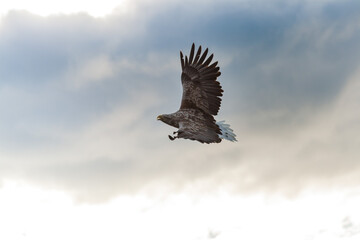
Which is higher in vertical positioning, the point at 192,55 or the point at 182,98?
the point at 192,55

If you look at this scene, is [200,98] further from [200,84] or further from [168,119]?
[168,119]

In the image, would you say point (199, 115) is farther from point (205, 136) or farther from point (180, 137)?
point (180, 137)

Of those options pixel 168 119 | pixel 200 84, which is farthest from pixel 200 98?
pixel 168 119

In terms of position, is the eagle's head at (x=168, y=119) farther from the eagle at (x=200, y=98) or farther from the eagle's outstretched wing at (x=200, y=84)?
the eagle's outstretched wing at (x=200, y=84)

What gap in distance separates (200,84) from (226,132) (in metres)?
2.42

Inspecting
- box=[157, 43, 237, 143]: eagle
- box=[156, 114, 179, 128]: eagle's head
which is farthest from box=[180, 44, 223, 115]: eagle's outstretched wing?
box=[156, 114, 179, 128]: eagle's head

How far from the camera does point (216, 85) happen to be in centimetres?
1684

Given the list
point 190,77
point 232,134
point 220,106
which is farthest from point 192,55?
point 232,134

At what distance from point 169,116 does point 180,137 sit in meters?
3.86

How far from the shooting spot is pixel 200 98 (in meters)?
17.1

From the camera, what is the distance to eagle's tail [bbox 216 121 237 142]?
15997 millimetres

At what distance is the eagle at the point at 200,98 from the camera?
639 inches

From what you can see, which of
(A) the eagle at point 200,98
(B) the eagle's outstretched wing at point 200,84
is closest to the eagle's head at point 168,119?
(A) the eagle at point 200,98

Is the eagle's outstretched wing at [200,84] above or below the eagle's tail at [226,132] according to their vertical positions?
above
